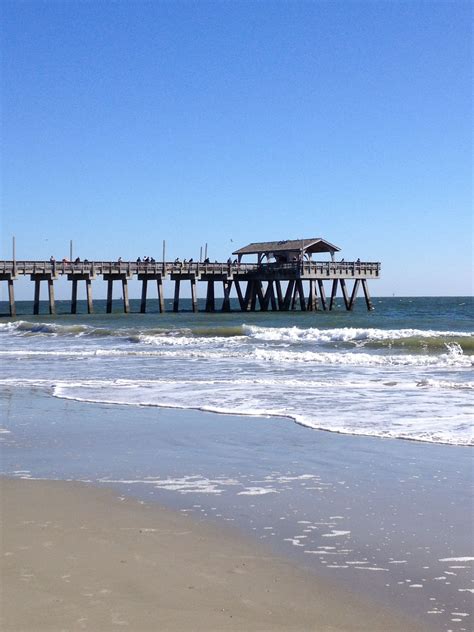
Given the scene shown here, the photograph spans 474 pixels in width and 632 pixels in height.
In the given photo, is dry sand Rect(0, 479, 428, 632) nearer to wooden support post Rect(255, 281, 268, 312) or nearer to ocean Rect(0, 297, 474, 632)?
ocean Rect(0, 297, 474, 632)

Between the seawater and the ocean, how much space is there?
73mm

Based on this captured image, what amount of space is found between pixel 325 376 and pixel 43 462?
1080 centimetres

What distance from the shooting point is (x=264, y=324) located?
40.8 meters

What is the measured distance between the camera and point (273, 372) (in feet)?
64.7

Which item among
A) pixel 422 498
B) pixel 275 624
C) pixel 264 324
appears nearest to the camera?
pixel 275 624

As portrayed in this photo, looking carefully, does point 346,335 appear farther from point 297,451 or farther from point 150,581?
point 150,581

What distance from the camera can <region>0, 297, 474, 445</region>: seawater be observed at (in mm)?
12406

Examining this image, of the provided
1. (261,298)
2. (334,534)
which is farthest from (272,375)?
(261,298)

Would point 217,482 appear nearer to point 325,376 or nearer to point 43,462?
point 43,462

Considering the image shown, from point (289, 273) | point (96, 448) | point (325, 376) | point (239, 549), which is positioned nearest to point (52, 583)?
point (239, 549)

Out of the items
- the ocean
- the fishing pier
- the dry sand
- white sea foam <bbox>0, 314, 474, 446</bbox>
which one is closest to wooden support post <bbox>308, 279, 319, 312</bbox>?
the fishing pier

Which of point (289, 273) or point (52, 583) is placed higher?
point (289, 273)

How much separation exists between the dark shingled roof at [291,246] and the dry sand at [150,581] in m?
45.2

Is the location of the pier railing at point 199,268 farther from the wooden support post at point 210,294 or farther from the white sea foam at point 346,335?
the white sea foam at point 346,335
